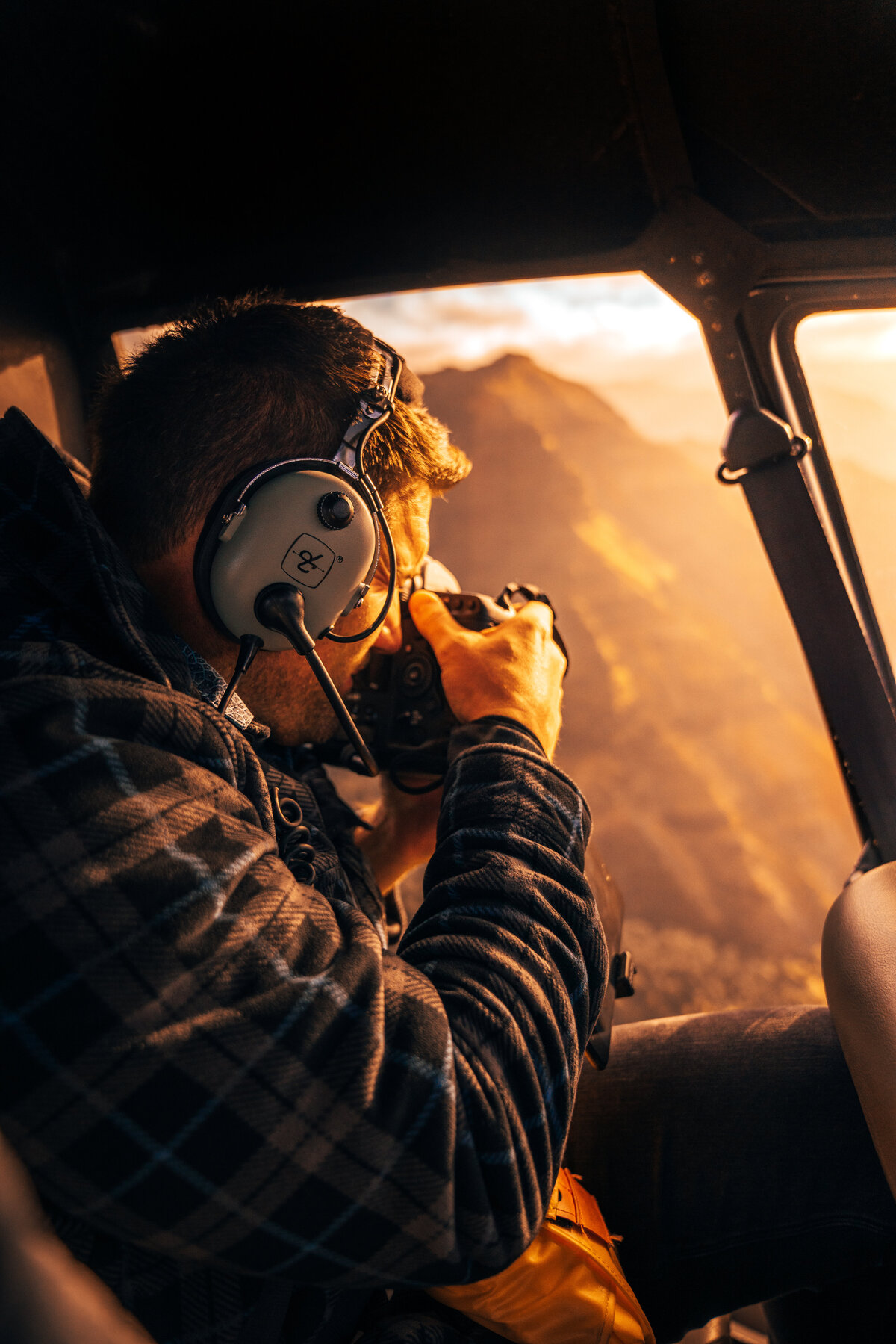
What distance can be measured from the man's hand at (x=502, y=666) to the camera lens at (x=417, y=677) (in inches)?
1.2

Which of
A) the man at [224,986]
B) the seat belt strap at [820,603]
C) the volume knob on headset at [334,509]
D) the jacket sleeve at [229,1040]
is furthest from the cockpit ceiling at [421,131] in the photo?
the jacket sleeve at [229,1040]

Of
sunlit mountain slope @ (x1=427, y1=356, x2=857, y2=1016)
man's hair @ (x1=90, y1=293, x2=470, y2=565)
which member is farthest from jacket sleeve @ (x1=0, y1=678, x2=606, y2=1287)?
sunlit mountain slope @ (x1=427, y1=356, x2=857, y2=1016)

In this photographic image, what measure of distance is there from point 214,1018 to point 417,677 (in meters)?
0.61

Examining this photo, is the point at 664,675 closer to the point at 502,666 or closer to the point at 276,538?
the point at 502,666

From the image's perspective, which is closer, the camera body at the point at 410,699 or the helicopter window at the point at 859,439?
the camera body at the point at 410,699

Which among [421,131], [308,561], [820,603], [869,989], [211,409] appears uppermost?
[421,131]

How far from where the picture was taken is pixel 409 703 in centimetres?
104

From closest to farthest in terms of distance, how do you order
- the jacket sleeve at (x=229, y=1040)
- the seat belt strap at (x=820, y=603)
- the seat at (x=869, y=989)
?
the jacket sleeve at (x=229, y=1040) < the seat at (x=869, y=989) < the seat belt strap at (x=820, y=603)

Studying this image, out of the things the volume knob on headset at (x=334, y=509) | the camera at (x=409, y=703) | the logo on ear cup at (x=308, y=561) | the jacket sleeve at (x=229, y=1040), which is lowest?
the jacket sleeve at (x=229, y=1040)

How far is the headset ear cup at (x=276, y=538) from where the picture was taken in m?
0.81

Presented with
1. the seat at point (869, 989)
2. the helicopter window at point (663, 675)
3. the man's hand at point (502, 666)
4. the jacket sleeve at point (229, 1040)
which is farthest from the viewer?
the helicopter window at point (663, 675)

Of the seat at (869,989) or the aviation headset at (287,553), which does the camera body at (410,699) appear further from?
the seat at (869,989)

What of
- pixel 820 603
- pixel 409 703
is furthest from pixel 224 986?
pixel 820 603

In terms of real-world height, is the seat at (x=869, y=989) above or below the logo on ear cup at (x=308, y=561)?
below
